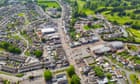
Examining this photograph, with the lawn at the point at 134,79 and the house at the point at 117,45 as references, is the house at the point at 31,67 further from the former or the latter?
the lawn at the point at 134,79

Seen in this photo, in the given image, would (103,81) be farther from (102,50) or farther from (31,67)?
(31,67)

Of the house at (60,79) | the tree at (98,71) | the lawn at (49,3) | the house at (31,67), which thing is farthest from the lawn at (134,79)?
the lawn at (49,3)

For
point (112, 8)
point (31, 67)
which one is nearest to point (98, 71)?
point (31, 67)

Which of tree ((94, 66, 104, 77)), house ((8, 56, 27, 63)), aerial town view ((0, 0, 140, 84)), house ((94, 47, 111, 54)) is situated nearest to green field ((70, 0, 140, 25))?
aerial town view ((0, 0, 140, 84))

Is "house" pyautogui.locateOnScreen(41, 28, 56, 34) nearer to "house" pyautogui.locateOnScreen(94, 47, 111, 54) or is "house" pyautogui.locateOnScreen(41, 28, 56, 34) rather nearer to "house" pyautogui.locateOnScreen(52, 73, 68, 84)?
"house" pyautogui.locateOnScreen(94, 47, 111, 54)

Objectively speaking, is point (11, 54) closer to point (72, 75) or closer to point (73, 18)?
point (72, 75)

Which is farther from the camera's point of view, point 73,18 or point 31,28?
point 73,18

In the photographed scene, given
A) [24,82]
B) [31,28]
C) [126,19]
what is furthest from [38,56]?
[126,19]

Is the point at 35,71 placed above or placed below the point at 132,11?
below

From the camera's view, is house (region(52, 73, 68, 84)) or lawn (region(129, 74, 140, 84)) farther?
house (region(52, 73, 68, 84))
